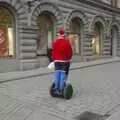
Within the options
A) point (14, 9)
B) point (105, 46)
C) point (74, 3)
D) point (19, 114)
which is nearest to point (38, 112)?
point (19, 114)

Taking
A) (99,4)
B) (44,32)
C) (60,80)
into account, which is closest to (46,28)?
(44,32)

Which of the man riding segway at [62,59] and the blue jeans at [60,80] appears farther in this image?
the blue jeans at [60,80]

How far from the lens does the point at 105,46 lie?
93.3 ft

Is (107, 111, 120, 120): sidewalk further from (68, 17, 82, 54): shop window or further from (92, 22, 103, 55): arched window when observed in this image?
(92, 22, 103, 55): arched window

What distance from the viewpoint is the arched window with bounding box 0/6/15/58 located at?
17.8m

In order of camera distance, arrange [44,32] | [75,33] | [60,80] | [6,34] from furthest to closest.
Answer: [75,33] < [44,32] < [6,34] < [60,80]

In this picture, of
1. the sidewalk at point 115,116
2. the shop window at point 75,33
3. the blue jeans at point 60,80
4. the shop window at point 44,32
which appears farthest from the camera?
the shop window at point 75,33

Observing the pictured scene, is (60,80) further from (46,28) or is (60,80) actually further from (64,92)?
(46,28)

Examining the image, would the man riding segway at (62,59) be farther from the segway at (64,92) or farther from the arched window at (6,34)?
the arched window at (6,34)

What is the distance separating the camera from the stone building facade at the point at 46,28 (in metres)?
18.0

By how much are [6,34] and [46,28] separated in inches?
149

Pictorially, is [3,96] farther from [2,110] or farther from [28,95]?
[2,110]

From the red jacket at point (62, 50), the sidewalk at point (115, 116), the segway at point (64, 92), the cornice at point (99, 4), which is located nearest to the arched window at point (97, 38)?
the cornice at point (99, 4)

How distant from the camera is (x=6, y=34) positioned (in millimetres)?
18094
